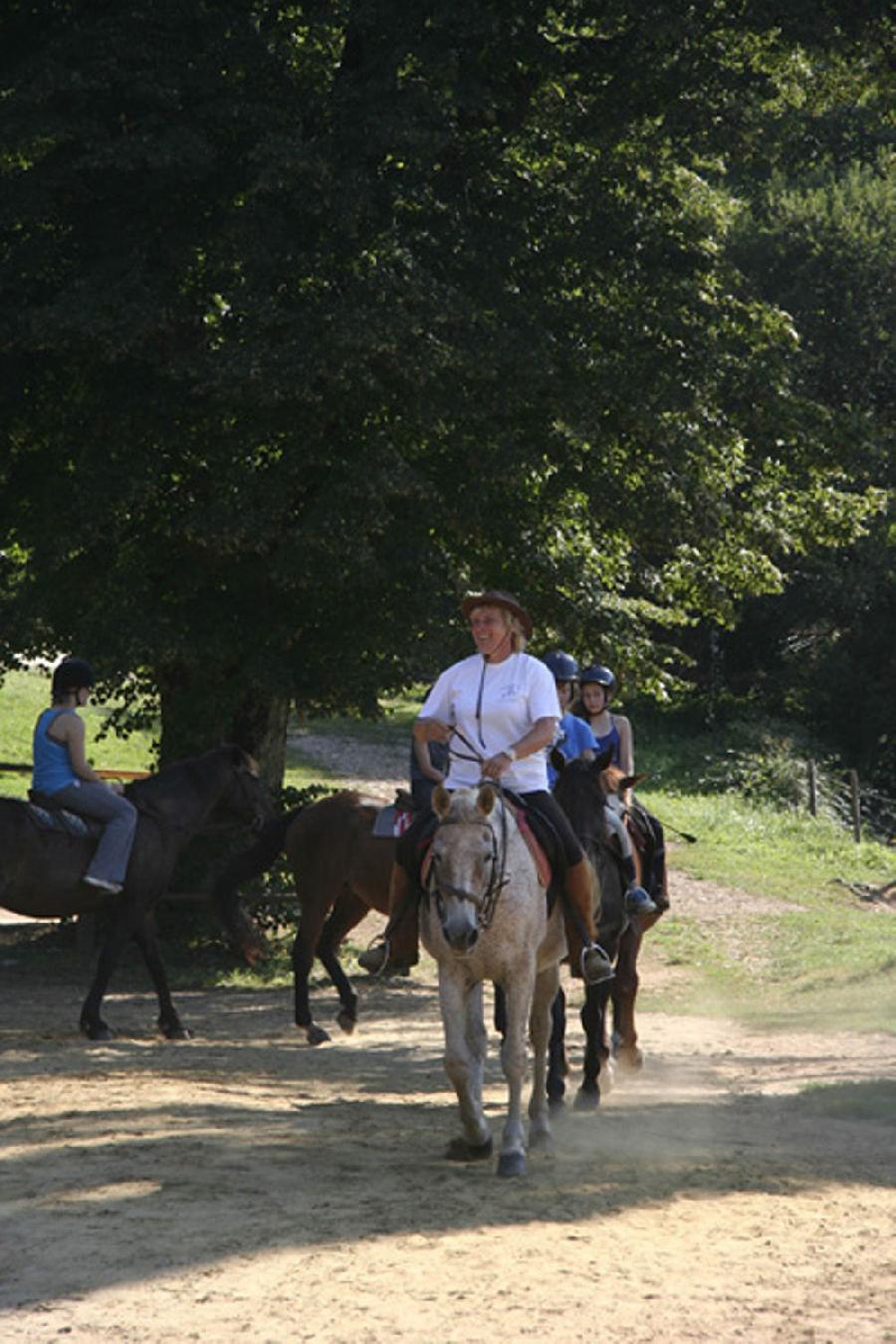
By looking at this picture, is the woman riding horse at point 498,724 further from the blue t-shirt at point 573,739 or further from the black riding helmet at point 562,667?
the blue t-shirt at point 573,739

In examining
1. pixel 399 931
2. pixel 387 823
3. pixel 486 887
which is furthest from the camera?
pixel 387 823

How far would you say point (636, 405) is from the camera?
19000 millimetres

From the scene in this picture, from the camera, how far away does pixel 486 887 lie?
30.0 feet

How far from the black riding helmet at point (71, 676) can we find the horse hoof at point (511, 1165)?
622 centimetres

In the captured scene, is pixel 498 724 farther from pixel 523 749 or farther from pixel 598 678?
pixel 598 678

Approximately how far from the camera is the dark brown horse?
449 inches

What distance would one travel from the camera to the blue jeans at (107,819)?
14.8m

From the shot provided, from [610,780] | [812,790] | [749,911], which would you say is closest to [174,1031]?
[610,780]

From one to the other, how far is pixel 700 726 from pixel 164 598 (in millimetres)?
29307

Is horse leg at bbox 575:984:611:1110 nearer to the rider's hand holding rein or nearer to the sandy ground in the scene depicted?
the sandy ground

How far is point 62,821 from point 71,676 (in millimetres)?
1341

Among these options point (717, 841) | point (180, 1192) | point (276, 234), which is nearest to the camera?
point (180, 1192)

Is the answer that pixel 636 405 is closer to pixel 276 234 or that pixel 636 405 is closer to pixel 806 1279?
pixel 276 234

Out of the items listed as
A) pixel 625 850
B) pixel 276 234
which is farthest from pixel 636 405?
pixel 625 850
